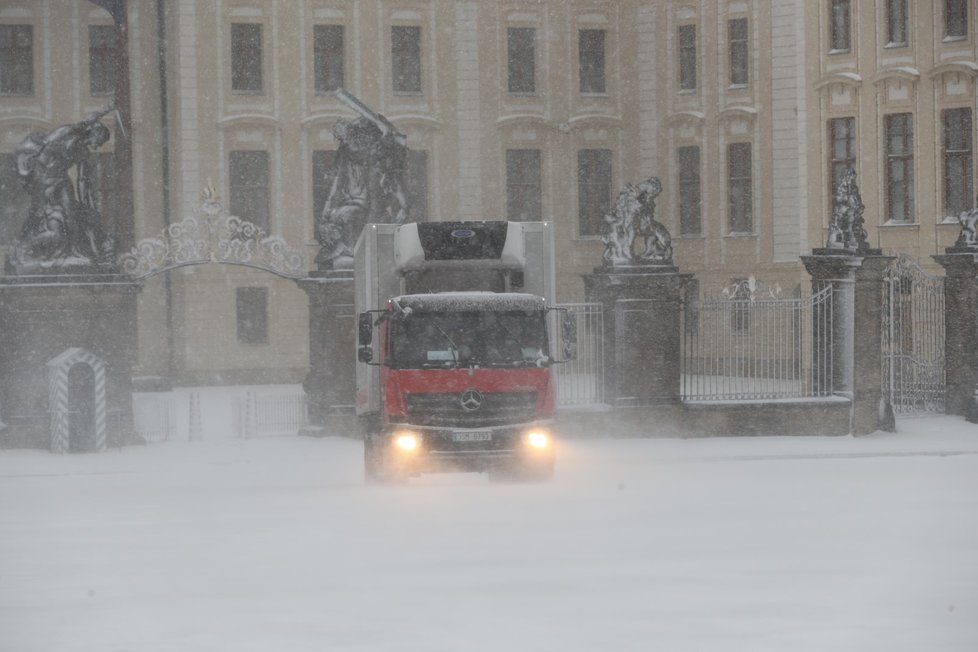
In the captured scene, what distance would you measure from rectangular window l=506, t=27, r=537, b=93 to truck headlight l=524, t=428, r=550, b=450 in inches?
1121

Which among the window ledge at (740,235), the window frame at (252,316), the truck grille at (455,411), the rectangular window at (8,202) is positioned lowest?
the truck grille at (455,411)

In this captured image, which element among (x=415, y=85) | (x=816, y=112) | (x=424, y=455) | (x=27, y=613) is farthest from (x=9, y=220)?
(x=27, y=613)

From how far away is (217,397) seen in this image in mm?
40312

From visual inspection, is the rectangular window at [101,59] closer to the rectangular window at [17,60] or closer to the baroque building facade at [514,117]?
the baroque building facade at [514,117]

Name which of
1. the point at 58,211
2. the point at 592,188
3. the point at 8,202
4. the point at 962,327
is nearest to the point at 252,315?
the point at 8,202

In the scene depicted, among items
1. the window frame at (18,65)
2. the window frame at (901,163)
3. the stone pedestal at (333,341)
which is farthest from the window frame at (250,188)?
the stone pedestal at (333,341)

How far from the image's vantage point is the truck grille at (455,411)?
764 inches

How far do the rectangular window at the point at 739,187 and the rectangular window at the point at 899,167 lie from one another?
14.1 feet

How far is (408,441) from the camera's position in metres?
19.4

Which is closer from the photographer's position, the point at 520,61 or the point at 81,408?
the point at 81,408

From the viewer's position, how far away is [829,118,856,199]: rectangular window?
1683 inches

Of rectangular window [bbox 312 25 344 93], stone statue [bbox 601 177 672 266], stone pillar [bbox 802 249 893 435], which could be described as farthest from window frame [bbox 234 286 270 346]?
stone pillar [bbox 802 249 893 435]

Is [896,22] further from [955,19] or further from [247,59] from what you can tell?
[247,59]

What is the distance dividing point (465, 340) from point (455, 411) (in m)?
0.83
